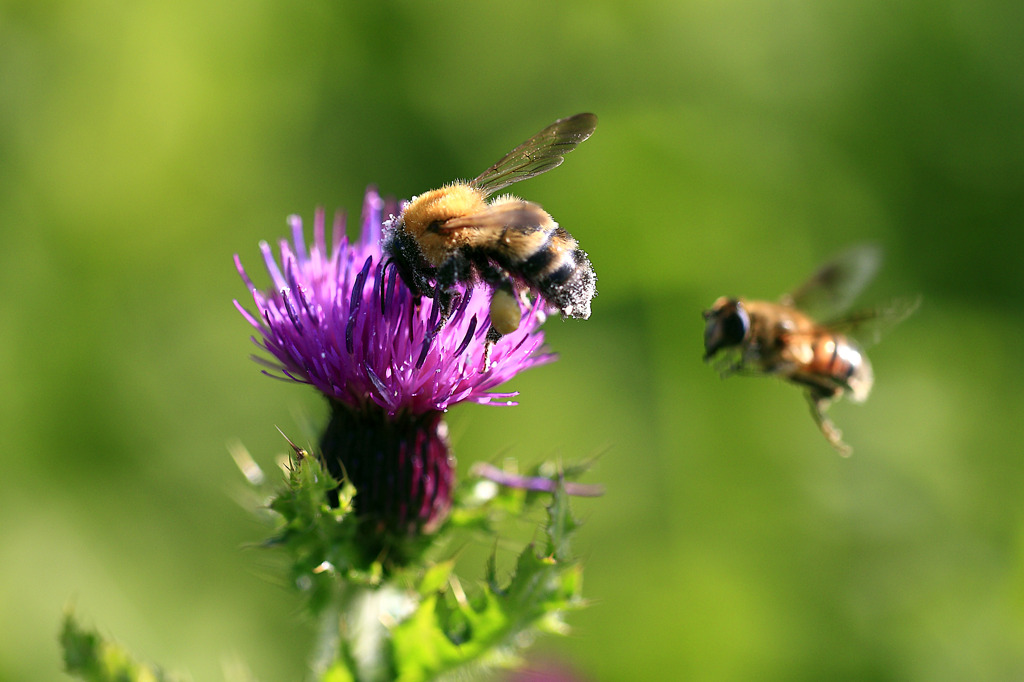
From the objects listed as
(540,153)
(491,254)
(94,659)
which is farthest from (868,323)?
(94,659)

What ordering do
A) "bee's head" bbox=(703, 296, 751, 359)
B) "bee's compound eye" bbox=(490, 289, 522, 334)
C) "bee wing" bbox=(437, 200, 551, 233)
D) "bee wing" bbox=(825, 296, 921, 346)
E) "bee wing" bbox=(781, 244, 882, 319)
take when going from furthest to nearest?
"bee wing" bbox=(781, 244, 882, 319)
"bee wing" bbox=(825, 296, 921, 346)
"bee's head" bbox=(703, 296, 751, 359)
"bee's compound eye" bbox=(490, 289, 522, 334)
"bee wing" bbox=(437, 200, 551, 233)

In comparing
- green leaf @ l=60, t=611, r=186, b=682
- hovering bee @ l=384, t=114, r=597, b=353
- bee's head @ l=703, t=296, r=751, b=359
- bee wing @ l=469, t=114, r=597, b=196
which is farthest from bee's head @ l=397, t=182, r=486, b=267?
green leaf @ l=60, t=611, r=186, b=682

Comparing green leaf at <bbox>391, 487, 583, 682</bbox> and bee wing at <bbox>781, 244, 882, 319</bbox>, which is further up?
bee wing at <bbox>781, 244, 882, 319</bbox>

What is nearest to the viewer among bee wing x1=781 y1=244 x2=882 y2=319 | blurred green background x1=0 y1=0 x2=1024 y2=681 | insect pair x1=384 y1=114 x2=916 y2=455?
insect pair x1=384 y1=114 x2=916 y2=455

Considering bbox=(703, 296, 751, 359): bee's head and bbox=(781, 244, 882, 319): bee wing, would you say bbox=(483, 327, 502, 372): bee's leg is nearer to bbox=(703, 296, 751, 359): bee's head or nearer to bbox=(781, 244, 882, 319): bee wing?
bbox=(703, 296, 751, 359): bee's head

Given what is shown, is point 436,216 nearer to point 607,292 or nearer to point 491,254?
point 491,254

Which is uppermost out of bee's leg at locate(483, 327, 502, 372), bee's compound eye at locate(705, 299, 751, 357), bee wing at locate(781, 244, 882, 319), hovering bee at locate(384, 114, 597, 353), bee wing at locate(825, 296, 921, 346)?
hovering bee at locate(384, 114, 597, 353)

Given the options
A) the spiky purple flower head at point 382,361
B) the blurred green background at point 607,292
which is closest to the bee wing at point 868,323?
the spiky purple flower head at point 382,361

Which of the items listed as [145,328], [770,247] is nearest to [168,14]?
[145,328]
